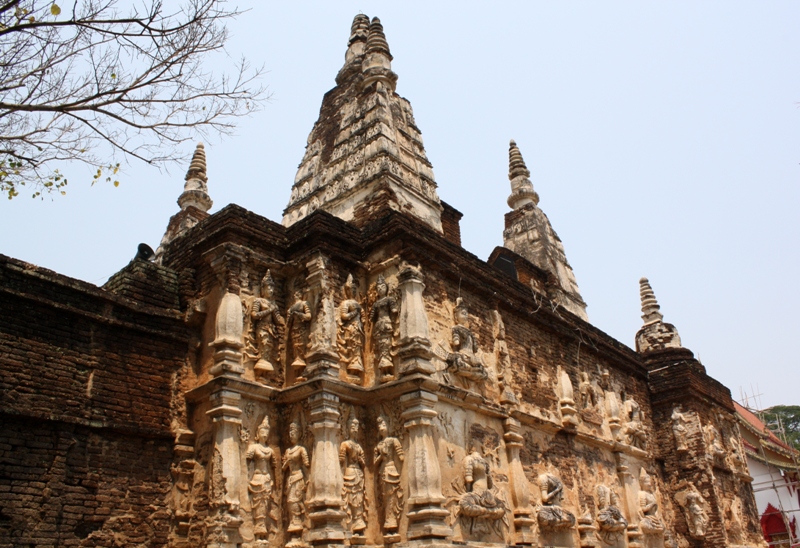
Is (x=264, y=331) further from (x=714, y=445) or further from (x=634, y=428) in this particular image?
(x=714, y=445)

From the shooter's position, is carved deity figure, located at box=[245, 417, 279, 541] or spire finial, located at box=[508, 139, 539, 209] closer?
carved deity figure, located at box=[245, 417, 279, 541]

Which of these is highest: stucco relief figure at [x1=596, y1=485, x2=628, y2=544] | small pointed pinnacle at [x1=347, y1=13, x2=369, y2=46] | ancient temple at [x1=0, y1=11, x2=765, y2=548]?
small pointed pinnacle at [x1=347, y1=13, x2=369, y2=46]

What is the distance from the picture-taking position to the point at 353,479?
8734 mm

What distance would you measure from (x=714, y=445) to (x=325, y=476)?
11945mm

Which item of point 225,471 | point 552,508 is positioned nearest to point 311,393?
point 225,471

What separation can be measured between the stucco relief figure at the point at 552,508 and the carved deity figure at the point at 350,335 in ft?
12.7

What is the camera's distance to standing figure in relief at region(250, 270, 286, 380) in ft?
30.0

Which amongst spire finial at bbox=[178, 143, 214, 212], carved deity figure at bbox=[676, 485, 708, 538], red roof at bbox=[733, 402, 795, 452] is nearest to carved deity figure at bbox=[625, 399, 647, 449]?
carved deity figure at bbox=[676, 485, 708, 538]

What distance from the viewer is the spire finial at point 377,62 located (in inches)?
544

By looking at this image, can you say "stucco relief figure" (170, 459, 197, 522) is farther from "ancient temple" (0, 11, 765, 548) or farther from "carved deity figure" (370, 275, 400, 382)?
"carved deity figure" (370, 275, 400, 382)

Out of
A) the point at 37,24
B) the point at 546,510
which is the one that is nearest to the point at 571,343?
the point at 546,510

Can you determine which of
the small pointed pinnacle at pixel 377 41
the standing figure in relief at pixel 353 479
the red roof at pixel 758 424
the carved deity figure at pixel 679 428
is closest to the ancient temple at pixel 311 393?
the standing figure in relief at pixel 353 479

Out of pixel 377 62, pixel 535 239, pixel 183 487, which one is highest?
pixel 377 62

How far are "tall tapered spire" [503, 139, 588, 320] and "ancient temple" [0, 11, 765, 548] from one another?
4.46 meters
